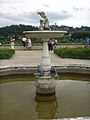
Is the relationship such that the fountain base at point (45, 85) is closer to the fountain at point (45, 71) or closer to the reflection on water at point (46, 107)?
the fountain at point (45, 71)

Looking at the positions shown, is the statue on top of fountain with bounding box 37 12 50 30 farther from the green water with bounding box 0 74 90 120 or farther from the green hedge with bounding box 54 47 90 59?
the green hedge with bounding box 54 47 90 59

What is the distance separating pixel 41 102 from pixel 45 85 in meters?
0.73

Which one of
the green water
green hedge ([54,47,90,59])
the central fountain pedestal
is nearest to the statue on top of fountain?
the central fountain pedestal

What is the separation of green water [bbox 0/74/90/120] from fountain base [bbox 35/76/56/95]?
0.22 m

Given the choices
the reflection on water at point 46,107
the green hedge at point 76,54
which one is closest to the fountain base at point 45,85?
the reflection on water at point 46,107

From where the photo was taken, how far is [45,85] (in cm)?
882

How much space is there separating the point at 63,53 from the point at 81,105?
1004 cm

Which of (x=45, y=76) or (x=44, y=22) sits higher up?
(x=44, y=22)

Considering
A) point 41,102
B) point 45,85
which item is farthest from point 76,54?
point 41,102

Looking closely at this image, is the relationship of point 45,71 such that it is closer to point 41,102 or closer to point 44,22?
point 41,102

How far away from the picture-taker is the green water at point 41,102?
6990 millimetres

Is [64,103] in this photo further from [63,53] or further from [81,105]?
[63,53]

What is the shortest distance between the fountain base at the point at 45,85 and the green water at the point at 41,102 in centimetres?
22

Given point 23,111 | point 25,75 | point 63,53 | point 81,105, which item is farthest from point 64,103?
point 63,53
